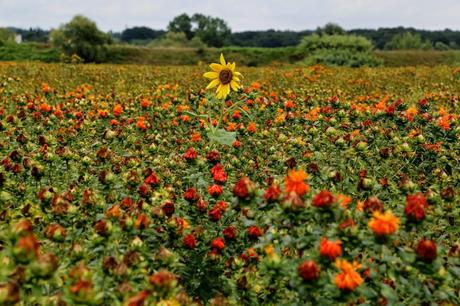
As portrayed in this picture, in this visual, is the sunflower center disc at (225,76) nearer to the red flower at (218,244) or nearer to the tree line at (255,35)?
the red flower at (218,244)

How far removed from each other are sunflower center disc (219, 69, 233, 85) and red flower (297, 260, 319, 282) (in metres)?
3.14

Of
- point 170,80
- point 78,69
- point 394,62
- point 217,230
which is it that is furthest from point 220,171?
point 394,62

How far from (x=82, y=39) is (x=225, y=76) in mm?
35319

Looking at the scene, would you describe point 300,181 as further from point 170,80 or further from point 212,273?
point 170,80

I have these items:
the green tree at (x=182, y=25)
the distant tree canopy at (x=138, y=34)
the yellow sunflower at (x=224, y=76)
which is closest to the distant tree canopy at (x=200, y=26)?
the green tree at (x=182, y=25)

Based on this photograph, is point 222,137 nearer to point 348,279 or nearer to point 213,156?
point 213,156

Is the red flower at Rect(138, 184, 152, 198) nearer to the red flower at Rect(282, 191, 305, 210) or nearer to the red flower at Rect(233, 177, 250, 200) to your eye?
the red flower at Rect(233, 177, 250, 200)

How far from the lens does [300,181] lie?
1.90 meters

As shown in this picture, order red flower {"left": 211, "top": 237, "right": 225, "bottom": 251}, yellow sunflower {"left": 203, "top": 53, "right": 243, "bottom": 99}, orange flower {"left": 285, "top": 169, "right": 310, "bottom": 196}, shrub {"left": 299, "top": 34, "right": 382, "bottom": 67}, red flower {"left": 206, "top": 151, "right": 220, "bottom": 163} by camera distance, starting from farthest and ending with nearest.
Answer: shrub {"left": 299, "top": 34, "right": 382, "bottom": 67} → yellow sunflower {"left": 203, "top": 53, "right": 243, "bottom": 99} → red flower {"left": 206, "top": 151, "right": 220, "bottom": 163} → red flower {"left": 211, "top": 237, "right": 225, "bottom": 251} → orange flower {"left": 285, "top": 169, "right": 310, "bottom": 196}

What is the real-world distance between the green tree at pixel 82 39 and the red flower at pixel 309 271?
122 ft

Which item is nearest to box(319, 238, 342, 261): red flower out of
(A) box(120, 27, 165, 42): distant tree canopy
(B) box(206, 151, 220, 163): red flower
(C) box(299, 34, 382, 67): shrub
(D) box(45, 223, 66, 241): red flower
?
(D) box(45, 223, 66, 241): red flower

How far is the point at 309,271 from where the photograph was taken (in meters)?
1.69

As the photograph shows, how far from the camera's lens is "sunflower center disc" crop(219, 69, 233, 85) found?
15.3 ft

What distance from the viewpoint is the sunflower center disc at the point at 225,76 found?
4.66m
